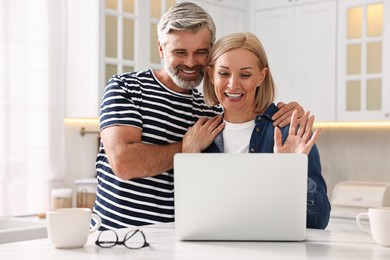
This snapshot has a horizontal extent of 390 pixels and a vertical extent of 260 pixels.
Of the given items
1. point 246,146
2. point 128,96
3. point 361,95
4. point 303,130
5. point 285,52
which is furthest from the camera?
point 285,52

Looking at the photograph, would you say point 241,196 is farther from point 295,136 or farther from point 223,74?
point 223,74

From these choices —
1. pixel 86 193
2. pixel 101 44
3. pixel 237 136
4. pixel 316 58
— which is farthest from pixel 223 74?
pixel 316 58

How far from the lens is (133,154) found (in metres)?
2.14

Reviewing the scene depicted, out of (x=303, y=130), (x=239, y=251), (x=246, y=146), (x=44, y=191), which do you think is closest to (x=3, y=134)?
(x=44, y=191)

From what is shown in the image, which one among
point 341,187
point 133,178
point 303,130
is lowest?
point 341,187

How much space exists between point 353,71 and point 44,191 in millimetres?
2002

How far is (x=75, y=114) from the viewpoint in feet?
12.6

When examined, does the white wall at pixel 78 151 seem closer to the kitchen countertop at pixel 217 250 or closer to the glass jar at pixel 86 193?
the glass jar at pixel 86 193

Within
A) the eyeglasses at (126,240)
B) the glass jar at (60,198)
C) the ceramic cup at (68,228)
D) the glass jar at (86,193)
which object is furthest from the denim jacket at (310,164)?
the glass jar at (86,193)

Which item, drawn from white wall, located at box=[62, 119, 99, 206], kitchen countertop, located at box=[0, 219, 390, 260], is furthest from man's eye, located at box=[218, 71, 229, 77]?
white wall, located at box=[62, 119, 99, 206]

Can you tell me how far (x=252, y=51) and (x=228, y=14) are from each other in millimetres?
2524

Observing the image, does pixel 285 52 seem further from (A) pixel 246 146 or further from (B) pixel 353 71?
(A) pixel 246 146

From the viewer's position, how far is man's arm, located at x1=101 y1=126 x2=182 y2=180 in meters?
2.14

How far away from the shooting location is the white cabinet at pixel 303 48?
4.23 metres
